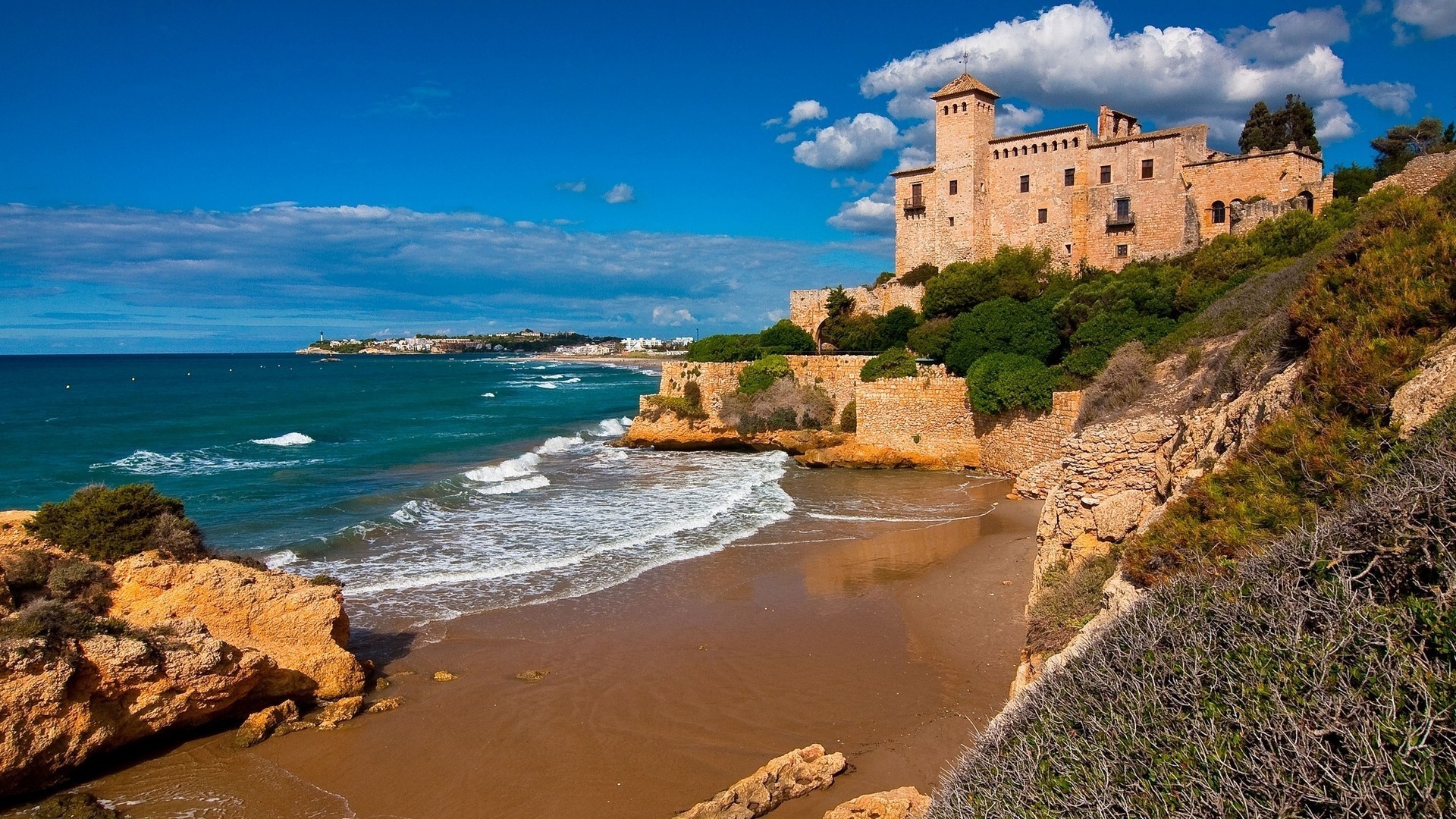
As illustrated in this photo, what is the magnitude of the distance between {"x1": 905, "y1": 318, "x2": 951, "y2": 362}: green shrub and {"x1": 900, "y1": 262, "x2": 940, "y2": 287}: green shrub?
580cm

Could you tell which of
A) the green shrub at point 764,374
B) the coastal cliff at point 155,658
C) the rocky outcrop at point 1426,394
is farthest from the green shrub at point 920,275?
the rocky outcrop at point 1426,394

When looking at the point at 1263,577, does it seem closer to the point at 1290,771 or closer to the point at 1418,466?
Answer: the point at 1418,466

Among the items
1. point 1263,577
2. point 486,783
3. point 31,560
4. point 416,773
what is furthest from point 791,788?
point 31,560

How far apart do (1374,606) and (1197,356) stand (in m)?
11.2

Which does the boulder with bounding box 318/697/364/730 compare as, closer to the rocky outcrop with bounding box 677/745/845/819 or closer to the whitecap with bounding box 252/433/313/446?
the rocky outcrop with bounding box 677/745/845/819

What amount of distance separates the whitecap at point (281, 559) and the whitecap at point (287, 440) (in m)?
18.1

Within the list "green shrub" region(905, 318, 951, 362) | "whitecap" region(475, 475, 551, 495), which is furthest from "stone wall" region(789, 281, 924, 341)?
"whitecap" region(475, 475, 551, 495)

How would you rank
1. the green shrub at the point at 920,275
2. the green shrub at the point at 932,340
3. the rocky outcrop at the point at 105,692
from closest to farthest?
the rocky outcrop at the point at 105,692, the green shrub at the point at 932,340, the green shrub at the point at 920,275

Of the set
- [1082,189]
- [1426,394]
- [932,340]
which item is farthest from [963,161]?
[1426,394]

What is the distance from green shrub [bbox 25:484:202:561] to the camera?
795 cm

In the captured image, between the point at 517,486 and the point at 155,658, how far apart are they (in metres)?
13.4

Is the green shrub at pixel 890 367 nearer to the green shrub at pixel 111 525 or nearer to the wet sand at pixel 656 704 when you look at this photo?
the wet sand at pixel 656 704

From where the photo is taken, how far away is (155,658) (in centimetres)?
695

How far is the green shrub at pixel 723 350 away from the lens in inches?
1169
